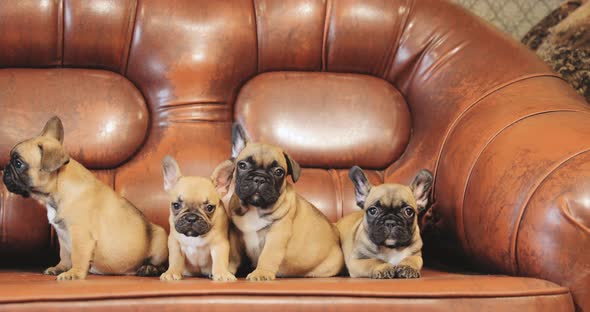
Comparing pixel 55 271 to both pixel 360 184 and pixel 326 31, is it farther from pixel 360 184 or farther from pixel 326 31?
pixel 326 31

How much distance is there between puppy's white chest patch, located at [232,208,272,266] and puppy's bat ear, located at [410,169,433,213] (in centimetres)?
43

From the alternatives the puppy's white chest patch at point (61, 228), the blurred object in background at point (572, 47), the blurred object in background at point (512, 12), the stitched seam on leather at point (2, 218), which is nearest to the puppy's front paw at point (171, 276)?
the puppy's white chest patch at point (61, 228)

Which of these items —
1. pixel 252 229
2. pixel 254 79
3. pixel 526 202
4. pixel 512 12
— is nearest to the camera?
pixel 526 202

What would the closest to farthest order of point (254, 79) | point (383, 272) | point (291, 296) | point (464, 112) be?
point (291, 296) < point (383, 272) < point (464, 112) < point (254, 79)

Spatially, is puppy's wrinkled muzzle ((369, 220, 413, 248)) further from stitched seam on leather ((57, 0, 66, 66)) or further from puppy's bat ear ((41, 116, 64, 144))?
stitched seam on leather ((57, 0, 66, 66))

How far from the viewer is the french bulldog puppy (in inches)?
72.9

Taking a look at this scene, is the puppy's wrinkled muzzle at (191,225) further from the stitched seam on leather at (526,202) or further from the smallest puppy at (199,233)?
the stitched seam on leather at (526,202)

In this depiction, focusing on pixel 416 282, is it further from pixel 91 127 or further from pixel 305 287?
pixel 91 127

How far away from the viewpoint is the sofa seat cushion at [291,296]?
1396 millimetres

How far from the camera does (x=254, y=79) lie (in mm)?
2441

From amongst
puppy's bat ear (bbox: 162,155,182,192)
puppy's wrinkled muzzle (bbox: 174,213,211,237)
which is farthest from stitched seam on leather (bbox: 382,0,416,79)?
puppy's wrinkled muzzle (bbox: 174,213,211,237)

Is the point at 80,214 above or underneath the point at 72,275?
above

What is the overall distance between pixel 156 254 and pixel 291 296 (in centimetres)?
66

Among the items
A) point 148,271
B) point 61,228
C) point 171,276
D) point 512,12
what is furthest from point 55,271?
point 512,12
